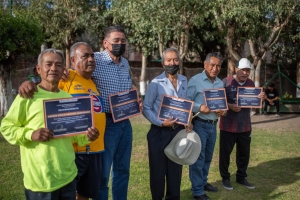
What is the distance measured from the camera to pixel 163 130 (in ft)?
14.0

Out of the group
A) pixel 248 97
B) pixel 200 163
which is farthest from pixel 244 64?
pixel 200 163

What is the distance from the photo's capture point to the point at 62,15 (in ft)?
65.5

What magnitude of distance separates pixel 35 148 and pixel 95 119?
797 mm

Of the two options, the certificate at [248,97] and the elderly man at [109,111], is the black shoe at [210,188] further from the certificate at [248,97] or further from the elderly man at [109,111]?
the elderly man at [109,111]

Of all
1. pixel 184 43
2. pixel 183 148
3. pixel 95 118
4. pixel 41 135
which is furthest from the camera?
pixel 184 43

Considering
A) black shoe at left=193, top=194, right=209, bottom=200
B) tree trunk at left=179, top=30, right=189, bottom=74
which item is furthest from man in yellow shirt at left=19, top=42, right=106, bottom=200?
tree trunk at left=179, top=30, right=189, bottom=74

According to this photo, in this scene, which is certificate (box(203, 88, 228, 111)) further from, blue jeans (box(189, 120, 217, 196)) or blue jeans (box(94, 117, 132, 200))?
blue jeans (box(94, 117, 132, 200))

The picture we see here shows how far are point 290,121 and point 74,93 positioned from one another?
1200 centimetres

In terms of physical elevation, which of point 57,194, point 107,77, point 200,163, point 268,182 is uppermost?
point 107,77

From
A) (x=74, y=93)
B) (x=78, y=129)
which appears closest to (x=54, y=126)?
(x=78, y=129)

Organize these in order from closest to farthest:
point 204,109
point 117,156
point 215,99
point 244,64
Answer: point 117,156 < point 204,109 < point 215,99 < point 244,64

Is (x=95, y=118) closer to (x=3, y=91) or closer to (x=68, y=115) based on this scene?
(x=68, y=115)

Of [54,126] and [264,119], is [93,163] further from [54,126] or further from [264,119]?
[264,119]

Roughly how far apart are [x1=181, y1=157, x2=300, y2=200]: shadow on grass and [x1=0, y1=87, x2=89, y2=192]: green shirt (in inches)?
108
